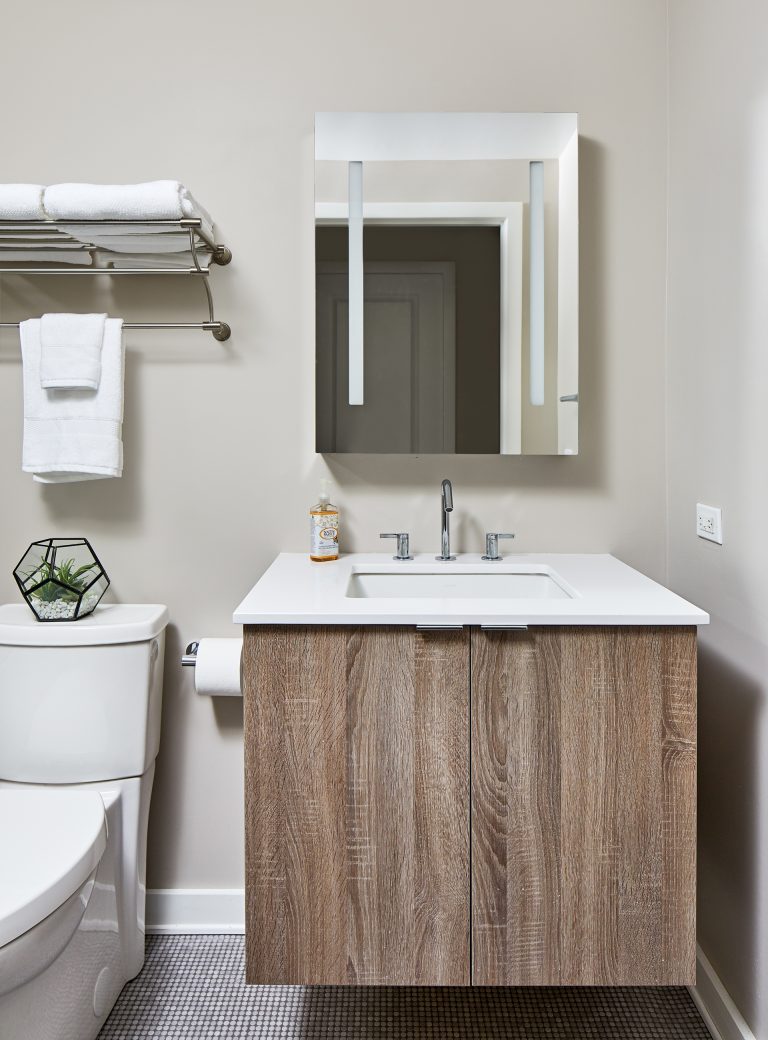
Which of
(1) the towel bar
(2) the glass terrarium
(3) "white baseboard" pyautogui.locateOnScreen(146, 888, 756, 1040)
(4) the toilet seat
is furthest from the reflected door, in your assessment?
(3) "white baseboard" pyautogui.locateOnScreen(146, 888, 756, 1040)

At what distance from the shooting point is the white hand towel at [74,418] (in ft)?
5.65

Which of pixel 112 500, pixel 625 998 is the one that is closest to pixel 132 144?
pixel 112 500

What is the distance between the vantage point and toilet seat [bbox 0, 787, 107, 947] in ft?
3.78

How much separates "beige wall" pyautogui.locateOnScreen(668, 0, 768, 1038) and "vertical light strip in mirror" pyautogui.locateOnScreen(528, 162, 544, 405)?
293 mm

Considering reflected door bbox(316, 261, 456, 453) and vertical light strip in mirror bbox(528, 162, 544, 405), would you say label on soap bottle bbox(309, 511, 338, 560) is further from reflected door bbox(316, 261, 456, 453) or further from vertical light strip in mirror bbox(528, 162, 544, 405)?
vertical light strip in mirror bbox(528, 162, 544, 405)

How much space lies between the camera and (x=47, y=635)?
1.65m

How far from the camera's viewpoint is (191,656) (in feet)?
5.65

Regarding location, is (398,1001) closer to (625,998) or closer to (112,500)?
(625,998)

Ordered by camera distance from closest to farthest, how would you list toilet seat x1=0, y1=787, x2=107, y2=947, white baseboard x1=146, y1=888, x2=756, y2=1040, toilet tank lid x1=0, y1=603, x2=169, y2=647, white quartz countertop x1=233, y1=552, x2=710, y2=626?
toilet seat x1=0, y1=787, x2=107, y2=947, white quartz countertop x1=233, y1=552, x2=710, y2=626, toilet tank lid x1=0, y1=603, x2=169, y2=647, white baseboard x1=146, y1=888, x2=756, y2=1040

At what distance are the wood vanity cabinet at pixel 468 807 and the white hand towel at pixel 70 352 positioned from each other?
77cm

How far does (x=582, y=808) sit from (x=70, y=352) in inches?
53.6

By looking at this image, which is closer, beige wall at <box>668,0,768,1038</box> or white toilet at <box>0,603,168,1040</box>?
beige wall at <box>668,0,768,1038</box>

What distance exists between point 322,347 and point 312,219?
0.29 metres

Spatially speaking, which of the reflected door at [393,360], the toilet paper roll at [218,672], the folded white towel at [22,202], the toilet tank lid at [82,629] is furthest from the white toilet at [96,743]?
the folded white towel at [22,202]
